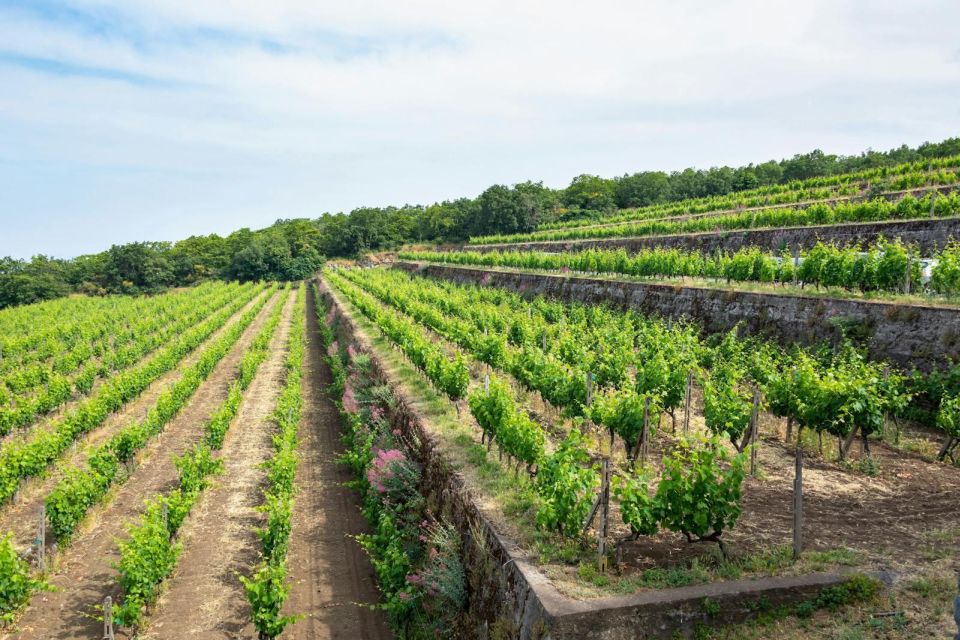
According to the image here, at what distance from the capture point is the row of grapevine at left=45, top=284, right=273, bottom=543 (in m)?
11.0

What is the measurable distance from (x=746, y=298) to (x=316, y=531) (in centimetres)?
1372

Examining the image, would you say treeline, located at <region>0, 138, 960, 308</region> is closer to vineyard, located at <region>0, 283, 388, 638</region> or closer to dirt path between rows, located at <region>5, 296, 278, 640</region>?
vineyard, located at <region>0, 283, 388, 638</region>

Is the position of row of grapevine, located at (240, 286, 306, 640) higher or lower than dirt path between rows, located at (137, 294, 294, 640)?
higher

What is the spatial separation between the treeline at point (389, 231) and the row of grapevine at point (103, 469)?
179ft

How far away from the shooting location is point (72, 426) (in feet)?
51.2

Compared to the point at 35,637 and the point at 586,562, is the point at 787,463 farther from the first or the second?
the point at 35,637

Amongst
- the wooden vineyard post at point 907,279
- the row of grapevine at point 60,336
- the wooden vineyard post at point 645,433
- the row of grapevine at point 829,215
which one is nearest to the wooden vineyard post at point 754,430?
the wooden vineyard post at point 645,433

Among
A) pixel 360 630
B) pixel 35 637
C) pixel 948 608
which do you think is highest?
pixel 948 608

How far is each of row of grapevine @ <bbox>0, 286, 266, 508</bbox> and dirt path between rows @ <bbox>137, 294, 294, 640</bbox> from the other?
373cm

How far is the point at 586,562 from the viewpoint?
7.02m

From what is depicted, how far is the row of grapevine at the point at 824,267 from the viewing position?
1398cm

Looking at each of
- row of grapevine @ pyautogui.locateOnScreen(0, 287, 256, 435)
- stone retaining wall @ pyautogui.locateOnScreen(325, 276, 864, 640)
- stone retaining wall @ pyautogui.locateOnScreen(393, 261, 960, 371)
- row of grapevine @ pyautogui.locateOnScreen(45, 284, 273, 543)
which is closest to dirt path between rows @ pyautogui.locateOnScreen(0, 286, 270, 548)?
row of grapevine @ pyautogui.locateOnScreen(45, 284, 273, 543)

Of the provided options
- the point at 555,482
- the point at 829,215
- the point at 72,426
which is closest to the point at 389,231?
the point at 829,215

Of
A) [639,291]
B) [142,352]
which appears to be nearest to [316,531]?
[639,291]
